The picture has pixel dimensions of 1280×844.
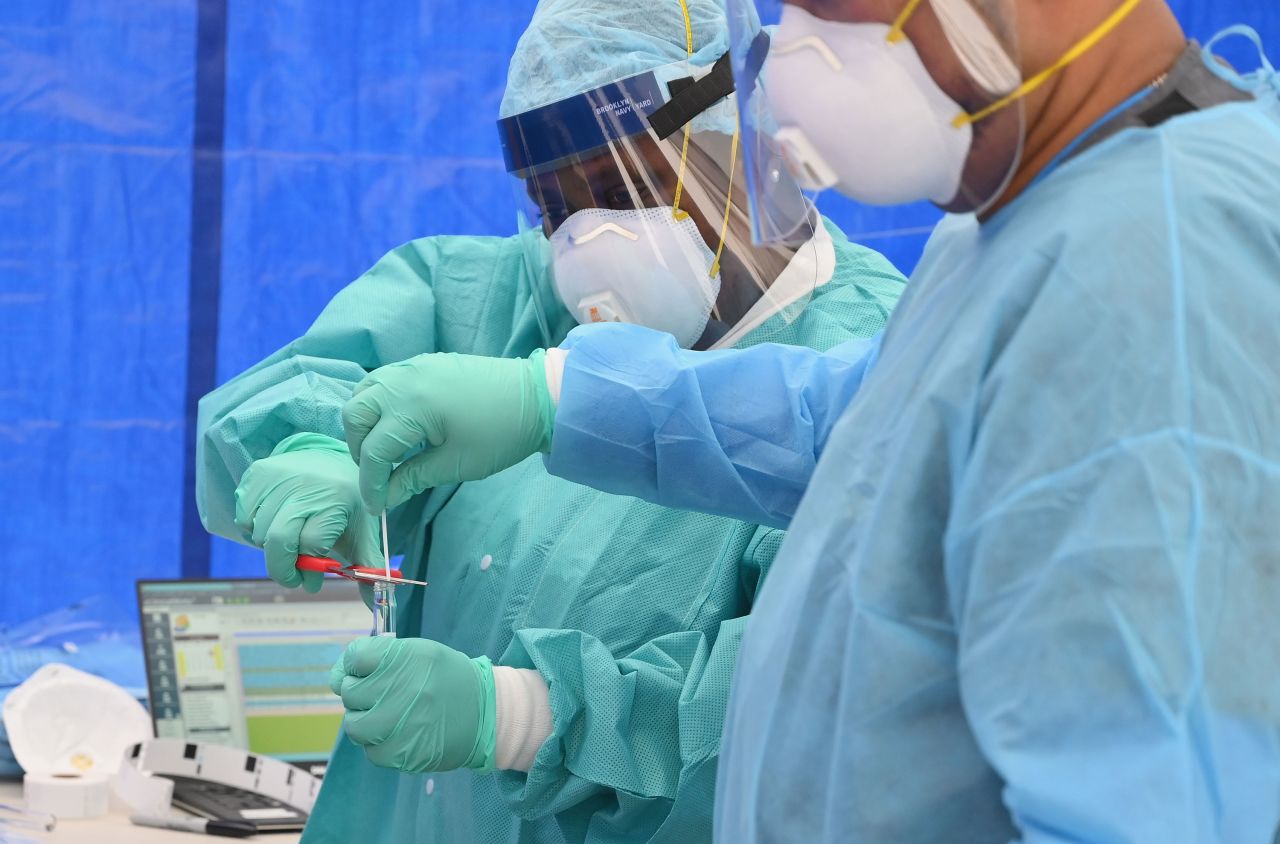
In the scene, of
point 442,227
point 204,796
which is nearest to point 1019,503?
point 204,796

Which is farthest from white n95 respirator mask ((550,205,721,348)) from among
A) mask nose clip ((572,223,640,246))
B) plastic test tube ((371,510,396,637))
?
plastic test tube ((371,510,396,637))

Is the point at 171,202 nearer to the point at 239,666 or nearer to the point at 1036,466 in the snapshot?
the point at 239,666

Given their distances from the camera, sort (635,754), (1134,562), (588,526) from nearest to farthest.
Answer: (1134,562) → (635,754) → (588,526)

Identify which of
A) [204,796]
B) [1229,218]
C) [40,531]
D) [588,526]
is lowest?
[204,796]

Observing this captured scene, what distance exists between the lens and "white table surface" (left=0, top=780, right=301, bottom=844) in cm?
183

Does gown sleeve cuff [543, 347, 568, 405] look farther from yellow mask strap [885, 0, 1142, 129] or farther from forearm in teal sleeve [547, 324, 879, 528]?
yellow mask strap [885, 0, 1142, 129]

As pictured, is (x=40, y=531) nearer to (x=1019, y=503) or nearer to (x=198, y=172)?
(x=198, y=172)

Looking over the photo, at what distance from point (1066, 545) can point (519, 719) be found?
0.76 meters

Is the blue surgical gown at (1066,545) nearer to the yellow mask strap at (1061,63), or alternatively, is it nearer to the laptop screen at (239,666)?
the yellow mask strap at (1061,63)

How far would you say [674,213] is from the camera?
1.37 m

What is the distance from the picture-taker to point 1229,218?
2.11ft

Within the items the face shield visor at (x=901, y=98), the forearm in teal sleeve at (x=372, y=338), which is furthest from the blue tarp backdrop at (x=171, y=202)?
the face shield visor at (x=901, y=98)

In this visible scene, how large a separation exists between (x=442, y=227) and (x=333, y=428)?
3.69ft

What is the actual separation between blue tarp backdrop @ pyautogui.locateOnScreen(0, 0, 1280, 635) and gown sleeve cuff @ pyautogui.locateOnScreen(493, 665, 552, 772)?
1368 mm
